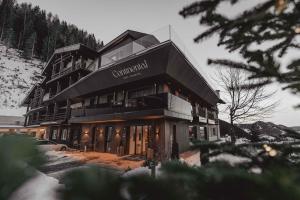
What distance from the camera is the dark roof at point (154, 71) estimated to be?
40.6 feet

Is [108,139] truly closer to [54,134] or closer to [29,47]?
[54,134]

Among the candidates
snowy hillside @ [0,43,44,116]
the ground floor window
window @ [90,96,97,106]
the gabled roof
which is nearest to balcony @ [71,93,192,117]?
window @ [90,96,97,106]

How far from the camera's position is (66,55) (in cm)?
2667

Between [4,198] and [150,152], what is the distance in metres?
13.5

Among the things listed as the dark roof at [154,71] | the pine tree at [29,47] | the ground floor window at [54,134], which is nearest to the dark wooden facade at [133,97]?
the dark roof at [154,71]

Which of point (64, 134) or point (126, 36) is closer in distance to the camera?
point (126, 36)

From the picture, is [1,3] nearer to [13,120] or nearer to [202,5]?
[13,120]

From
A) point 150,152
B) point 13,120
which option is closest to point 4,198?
point 150,152

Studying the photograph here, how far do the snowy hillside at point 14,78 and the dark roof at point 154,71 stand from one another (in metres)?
32.8

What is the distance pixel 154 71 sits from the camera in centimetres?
1354

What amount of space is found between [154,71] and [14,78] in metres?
53.3

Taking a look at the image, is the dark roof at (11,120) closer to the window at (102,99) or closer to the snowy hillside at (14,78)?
the snowy hillside at (14,78)

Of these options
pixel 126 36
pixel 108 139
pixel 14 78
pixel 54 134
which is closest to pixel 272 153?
pixel 108 139

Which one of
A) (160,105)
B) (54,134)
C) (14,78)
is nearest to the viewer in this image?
(160,105)
